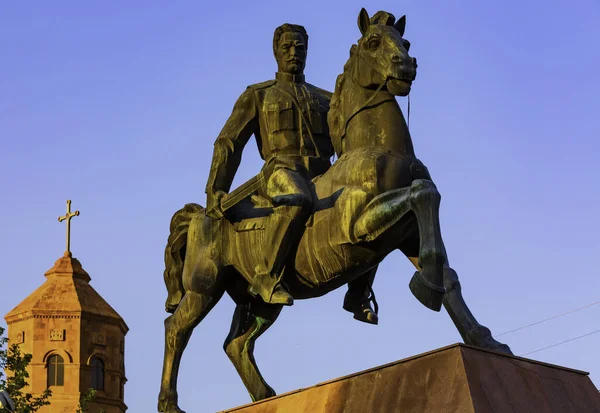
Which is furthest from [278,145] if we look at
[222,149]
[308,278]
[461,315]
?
[461,315]

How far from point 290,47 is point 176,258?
2.66 m

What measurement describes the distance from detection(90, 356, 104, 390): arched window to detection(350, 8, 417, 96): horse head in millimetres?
51768

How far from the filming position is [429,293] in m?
14.4

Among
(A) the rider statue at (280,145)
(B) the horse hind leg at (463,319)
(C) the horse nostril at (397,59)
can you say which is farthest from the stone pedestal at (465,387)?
(C) the horse nostril at (397,59)

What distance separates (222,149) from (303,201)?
69.8 inches

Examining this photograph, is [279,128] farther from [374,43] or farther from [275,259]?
[374,43]

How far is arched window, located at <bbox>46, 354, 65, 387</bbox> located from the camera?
6525cm

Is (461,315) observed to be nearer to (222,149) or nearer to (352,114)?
(352,114)

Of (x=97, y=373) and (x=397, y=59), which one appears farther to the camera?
(x=97, y=373)

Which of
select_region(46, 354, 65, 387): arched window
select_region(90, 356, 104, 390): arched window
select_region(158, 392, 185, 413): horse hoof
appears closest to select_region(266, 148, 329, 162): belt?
select_region(158, 392, 185, 413): horse hoof

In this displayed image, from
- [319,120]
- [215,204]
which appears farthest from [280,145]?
[215,204]

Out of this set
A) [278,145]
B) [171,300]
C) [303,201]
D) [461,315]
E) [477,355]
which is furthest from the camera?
[171,300]

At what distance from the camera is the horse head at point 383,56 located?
50.8 feet

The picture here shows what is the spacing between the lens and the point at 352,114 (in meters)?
15.9
